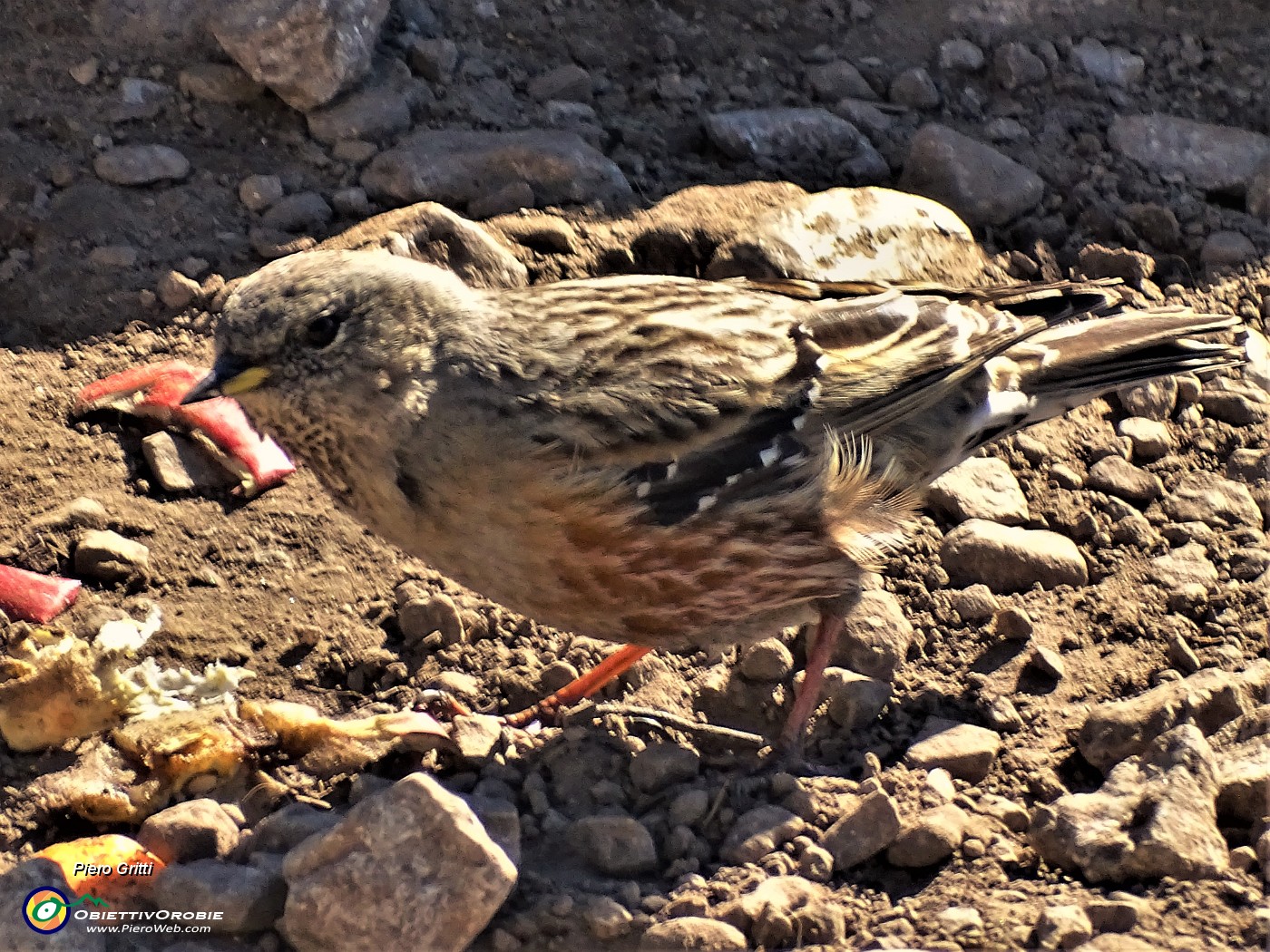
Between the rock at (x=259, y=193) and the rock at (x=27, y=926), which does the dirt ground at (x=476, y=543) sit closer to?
the rock at (x=259, y=193)

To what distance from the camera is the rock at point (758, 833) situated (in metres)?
4.10

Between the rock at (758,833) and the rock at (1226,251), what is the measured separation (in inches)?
140

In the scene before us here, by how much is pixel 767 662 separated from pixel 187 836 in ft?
6.64

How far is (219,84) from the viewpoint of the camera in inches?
249

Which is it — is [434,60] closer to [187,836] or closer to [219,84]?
[219,84]

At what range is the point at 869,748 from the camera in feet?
15.4

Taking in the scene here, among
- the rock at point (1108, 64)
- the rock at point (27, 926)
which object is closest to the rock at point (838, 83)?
the rock at point (1108, 64)

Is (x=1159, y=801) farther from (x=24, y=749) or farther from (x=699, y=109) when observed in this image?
(x=699, y=109)

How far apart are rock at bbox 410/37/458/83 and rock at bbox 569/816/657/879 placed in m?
3.79

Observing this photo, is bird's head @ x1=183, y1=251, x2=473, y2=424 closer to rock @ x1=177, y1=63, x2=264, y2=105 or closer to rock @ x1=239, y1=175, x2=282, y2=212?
rock @ x1=239, y1=175, x2=282, y2=212

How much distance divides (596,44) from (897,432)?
309 centimetres

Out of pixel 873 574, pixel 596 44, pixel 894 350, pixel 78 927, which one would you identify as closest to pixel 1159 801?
pixel 873 574

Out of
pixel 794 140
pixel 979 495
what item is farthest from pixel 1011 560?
pixel 794 140

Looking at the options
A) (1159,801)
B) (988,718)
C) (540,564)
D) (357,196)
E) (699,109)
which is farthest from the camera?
(699,109)
